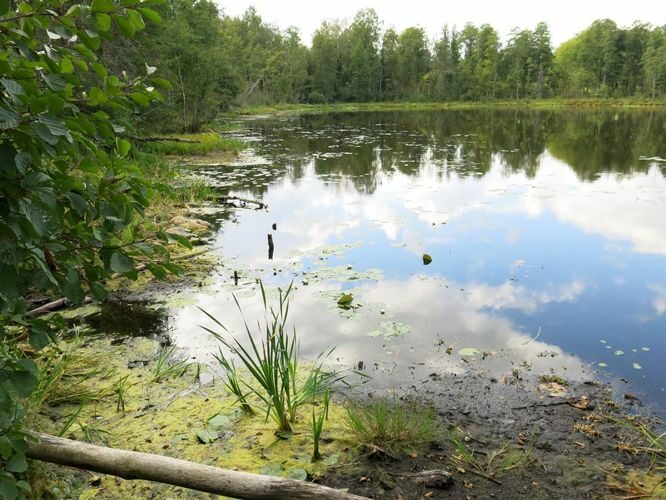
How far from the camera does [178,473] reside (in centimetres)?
221

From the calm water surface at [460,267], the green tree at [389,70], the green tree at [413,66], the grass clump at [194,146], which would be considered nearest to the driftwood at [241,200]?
the calm water surface at [460,267]

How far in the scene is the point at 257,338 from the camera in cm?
551

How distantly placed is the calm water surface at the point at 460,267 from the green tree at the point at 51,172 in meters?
3.37

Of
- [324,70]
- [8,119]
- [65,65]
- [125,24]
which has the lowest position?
[8,119]

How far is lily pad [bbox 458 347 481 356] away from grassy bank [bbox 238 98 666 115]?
156 feet

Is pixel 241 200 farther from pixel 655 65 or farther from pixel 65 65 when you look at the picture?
pixel 655 65

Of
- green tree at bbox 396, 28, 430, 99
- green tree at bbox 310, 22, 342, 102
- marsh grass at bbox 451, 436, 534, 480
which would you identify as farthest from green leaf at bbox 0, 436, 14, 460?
green tree at bbox 396, 28, 430, 99

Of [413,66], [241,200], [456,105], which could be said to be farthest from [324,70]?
[241,200]

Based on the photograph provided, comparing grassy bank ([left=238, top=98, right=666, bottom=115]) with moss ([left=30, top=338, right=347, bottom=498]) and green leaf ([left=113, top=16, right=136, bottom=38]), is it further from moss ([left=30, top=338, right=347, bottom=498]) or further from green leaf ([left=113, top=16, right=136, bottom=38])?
green leaf ([left=113, top=16, right=136, bottom=38])

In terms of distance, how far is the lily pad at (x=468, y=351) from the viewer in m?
5.07

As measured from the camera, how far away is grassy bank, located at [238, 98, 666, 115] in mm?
55094

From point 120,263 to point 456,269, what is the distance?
6583mm

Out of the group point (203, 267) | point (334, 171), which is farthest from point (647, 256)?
point (334, 171)

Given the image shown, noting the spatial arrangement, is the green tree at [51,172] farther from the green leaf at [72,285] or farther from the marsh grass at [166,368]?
the marsh grass at [166,368]
